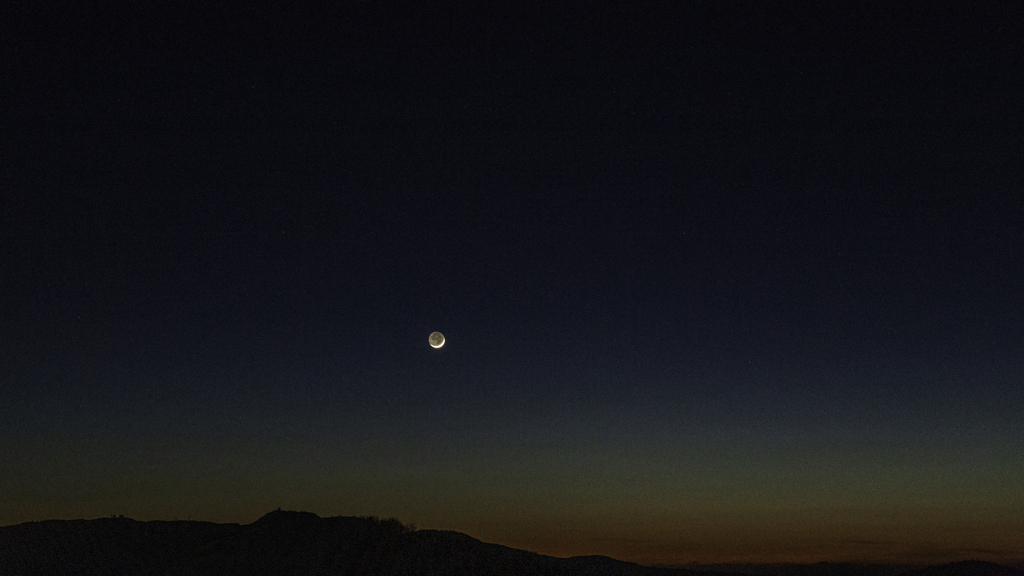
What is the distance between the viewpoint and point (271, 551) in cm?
5719

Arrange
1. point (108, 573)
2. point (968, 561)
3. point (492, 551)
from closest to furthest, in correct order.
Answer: point (108, 573)
point (492, 551)
point (968, 561)

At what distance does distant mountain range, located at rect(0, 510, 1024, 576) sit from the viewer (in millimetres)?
52594

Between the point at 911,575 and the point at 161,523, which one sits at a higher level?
the point at 161,523

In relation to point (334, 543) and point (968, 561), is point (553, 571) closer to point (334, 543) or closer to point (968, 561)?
point (334, 543)

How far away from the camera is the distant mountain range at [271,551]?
52.6m

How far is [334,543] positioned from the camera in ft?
190

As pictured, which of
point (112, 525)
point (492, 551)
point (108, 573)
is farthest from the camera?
point (112, 525)

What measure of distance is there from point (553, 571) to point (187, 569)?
24278mm

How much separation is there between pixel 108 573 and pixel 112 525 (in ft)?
35.6

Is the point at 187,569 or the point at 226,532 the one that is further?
the point at 226,532

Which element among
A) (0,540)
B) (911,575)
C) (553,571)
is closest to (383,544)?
(553,571)

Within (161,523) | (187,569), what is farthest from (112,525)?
(187,569)

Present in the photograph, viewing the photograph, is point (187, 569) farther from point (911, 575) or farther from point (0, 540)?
point (911, 575)

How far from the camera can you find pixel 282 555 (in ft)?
185
